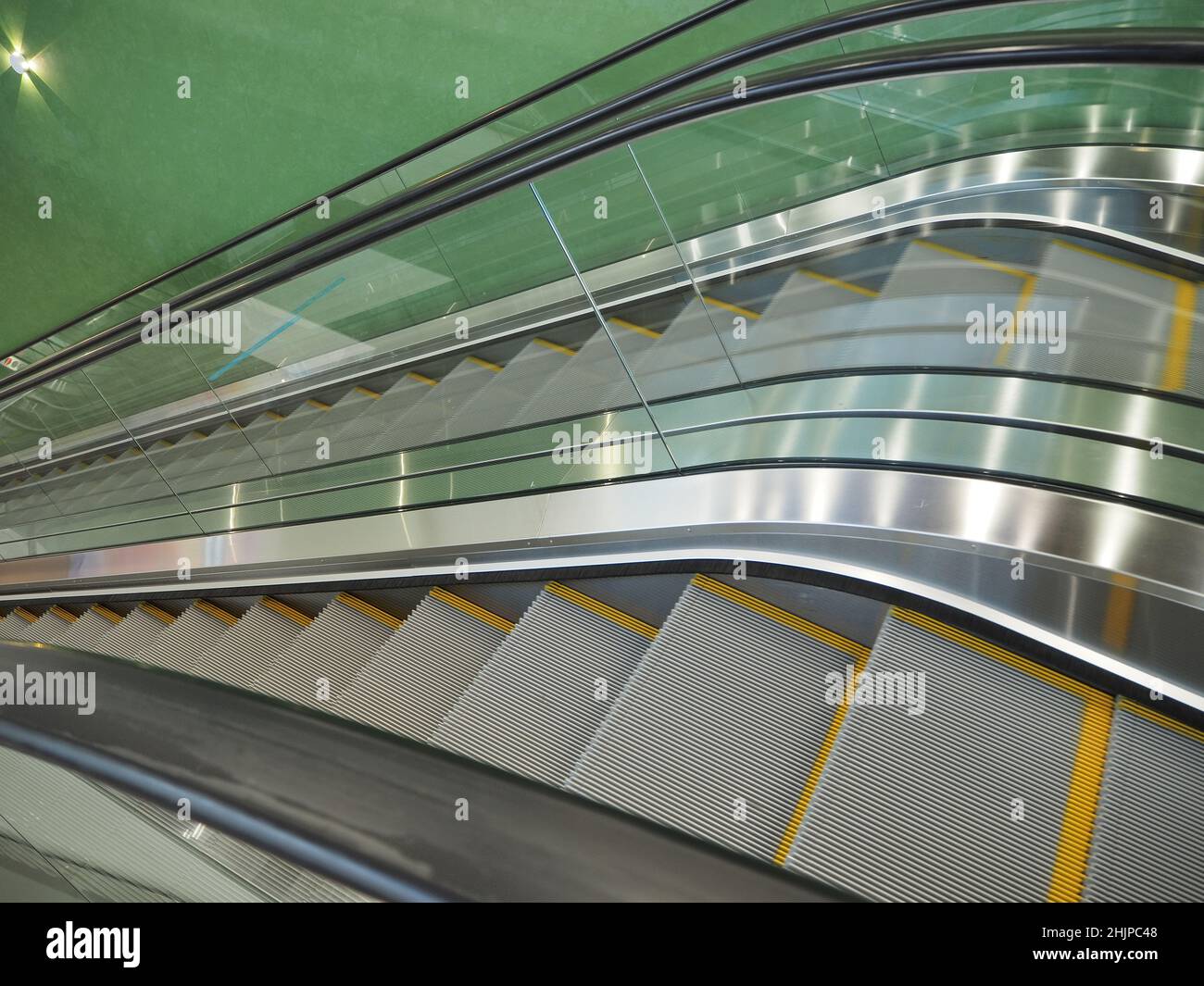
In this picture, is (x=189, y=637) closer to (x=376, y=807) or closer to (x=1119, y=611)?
(x=376, y=807)

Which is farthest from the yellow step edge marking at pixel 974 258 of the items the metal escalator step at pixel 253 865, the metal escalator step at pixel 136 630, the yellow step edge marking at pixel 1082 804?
the metal escalator step at pixel 136 630

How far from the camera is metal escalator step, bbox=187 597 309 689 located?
4.10 metres

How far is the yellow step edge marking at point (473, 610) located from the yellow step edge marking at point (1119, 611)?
94.9 inches

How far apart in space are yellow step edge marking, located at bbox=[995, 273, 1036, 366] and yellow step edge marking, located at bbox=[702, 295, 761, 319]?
1.06 meters

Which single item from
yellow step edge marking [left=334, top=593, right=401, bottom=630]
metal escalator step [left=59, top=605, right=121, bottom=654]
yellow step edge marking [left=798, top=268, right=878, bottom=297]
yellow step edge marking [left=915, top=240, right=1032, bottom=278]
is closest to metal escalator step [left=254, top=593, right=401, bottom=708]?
yellow step edge marking [left=334, top=593, right=401, bottom=630]

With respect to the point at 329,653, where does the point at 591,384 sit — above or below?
above

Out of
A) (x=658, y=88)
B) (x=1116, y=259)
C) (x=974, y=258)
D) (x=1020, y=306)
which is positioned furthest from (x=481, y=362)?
(x=1116, y=259)

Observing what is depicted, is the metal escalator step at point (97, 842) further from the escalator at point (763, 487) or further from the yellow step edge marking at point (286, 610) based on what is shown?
the yellow step edge marking at point (286, 610)

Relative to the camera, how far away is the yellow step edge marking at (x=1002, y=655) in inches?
93.7

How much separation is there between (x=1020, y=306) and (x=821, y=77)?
4.56ft

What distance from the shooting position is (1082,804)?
211cm

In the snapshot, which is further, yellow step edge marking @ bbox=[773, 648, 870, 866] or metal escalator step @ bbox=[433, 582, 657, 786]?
metal escalator step @ bbox=[433, 582, 657, 786]

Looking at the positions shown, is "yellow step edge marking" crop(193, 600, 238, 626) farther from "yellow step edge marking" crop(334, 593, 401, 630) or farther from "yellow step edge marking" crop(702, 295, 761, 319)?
"yellow step edge marking" crop(702, 295, 761, 319)
